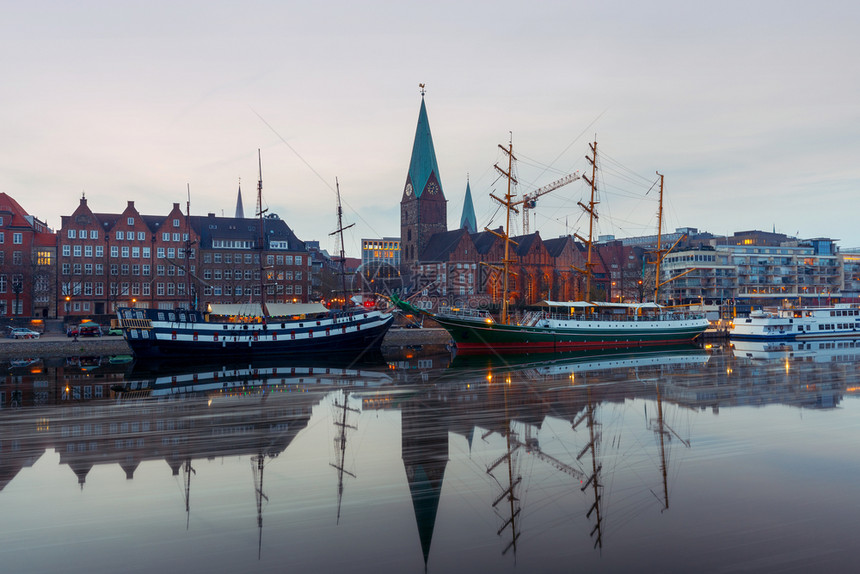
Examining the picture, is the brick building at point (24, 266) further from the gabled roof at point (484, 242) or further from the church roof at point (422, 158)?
the gabled roof at point (484, 242)

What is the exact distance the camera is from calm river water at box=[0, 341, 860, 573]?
11133 mm

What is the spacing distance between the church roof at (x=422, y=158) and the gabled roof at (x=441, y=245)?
29.4 ft

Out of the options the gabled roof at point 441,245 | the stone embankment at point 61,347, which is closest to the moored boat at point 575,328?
the stone embankment at point 61,347

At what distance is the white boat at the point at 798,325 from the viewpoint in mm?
66000

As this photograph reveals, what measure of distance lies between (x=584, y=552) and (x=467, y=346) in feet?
141

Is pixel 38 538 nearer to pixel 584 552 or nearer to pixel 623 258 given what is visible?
pixel 584 552

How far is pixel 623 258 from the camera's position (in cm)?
12950

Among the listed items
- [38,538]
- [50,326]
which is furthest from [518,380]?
[50,326]

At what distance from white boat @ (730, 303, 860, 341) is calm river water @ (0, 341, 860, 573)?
133 ft

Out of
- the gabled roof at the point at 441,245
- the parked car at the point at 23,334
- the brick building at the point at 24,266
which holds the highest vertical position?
the gabled roof at the point at 441,245

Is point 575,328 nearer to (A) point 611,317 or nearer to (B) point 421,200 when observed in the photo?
(A) point 611,317

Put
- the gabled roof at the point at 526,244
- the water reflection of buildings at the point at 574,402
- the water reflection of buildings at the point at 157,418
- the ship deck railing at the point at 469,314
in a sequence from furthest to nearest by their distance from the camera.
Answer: the gabled roof at the point at 526,244, the ship deck railing at the point at 469,314, the water reflection of buildings at the point at 157,418, the water reflection of buildings at the point at 574,402

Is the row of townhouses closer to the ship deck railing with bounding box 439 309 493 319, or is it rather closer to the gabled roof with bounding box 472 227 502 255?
the ship deck railing with bounding box 439 309 493 319

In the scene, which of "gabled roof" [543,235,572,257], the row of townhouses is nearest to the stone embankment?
the row of townhouses
